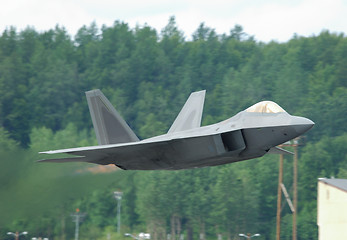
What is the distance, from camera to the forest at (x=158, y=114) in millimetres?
43438

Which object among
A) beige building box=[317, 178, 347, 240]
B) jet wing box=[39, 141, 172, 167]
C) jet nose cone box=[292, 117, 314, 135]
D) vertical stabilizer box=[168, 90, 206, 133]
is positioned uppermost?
vertical stabilizer box=[168, 90, 206, 133]

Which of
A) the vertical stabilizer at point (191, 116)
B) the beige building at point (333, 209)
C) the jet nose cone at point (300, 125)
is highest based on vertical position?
the vertical stabilizer at point (191, 116)

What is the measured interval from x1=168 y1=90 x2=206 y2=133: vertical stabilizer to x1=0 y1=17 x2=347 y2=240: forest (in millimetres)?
3148

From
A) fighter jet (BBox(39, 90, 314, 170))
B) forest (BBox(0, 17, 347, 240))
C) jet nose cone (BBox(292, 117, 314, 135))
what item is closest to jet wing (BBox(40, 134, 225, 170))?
fighter jet (BBox(39, 90, 314, 170))

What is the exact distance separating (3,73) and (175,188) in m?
55.7

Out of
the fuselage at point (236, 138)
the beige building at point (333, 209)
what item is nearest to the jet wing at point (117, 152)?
the fuselage at point (236, 138)

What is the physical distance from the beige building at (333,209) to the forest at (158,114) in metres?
12.3

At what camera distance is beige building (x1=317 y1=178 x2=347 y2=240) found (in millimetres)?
41000

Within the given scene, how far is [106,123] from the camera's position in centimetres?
2638

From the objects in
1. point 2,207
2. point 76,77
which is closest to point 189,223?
point 2,207

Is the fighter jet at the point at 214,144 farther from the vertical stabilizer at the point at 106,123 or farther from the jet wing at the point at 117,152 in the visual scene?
the vertical stabilizer at the point at 106,123

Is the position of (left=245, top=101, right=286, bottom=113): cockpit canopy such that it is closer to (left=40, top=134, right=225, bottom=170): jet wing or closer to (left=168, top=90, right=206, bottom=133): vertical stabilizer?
(left=40, top=134, right=225, bottom=170): jet wing

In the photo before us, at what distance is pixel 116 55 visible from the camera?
5281 inches

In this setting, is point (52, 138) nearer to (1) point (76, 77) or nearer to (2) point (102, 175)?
(1) point (76, 77)
